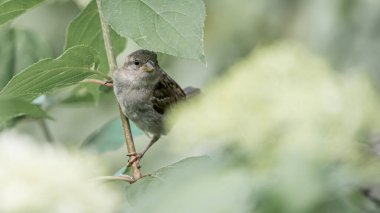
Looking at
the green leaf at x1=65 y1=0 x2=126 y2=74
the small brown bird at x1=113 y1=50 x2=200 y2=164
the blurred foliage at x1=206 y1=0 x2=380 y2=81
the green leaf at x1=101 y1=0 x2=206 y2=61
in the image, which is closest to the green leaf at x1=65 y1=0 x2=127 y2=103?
the green leaf at x1=65 y1=0 x2=126 y2=74

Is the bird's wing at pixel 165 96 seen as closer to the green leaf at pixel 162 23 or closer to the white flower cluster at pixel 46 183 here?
the green leaf at pixel 162 23

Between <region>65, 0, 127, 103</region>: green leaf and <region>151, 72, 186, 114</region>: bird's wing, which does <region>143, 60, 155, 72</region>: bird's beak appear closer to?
<region>151, 72, 186, 114</region>: bird's wing

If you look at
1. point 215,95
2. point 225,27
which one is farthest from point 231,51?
point 215,95

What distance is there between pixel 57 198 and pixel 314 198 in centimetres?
24

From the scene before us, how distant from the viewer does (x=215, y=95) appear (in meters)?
0.98

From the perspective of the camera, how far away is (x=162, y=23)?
1.61 meters

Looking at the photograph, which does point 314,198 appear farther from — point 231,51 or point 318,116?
point 231,51

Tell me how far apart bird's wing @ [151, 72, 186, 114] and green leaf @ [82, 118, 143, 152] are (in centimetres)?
53

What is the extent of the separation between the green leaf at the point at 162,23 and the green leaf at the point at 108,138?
0.75 meters

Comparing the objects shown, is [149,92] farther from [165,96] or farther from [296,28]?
[296,28]

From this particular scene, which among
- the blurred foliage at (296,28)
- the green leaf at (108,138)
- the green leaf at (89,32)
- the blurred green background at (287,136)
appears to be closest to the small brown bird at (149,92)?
the green leaf at (108,138)

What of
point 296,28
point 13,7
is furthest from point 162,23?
point 296,28

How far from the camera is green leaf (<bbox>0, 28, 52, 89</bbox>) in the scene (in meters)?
2.38

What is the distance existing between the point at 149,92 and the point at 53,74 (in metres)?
1.35
